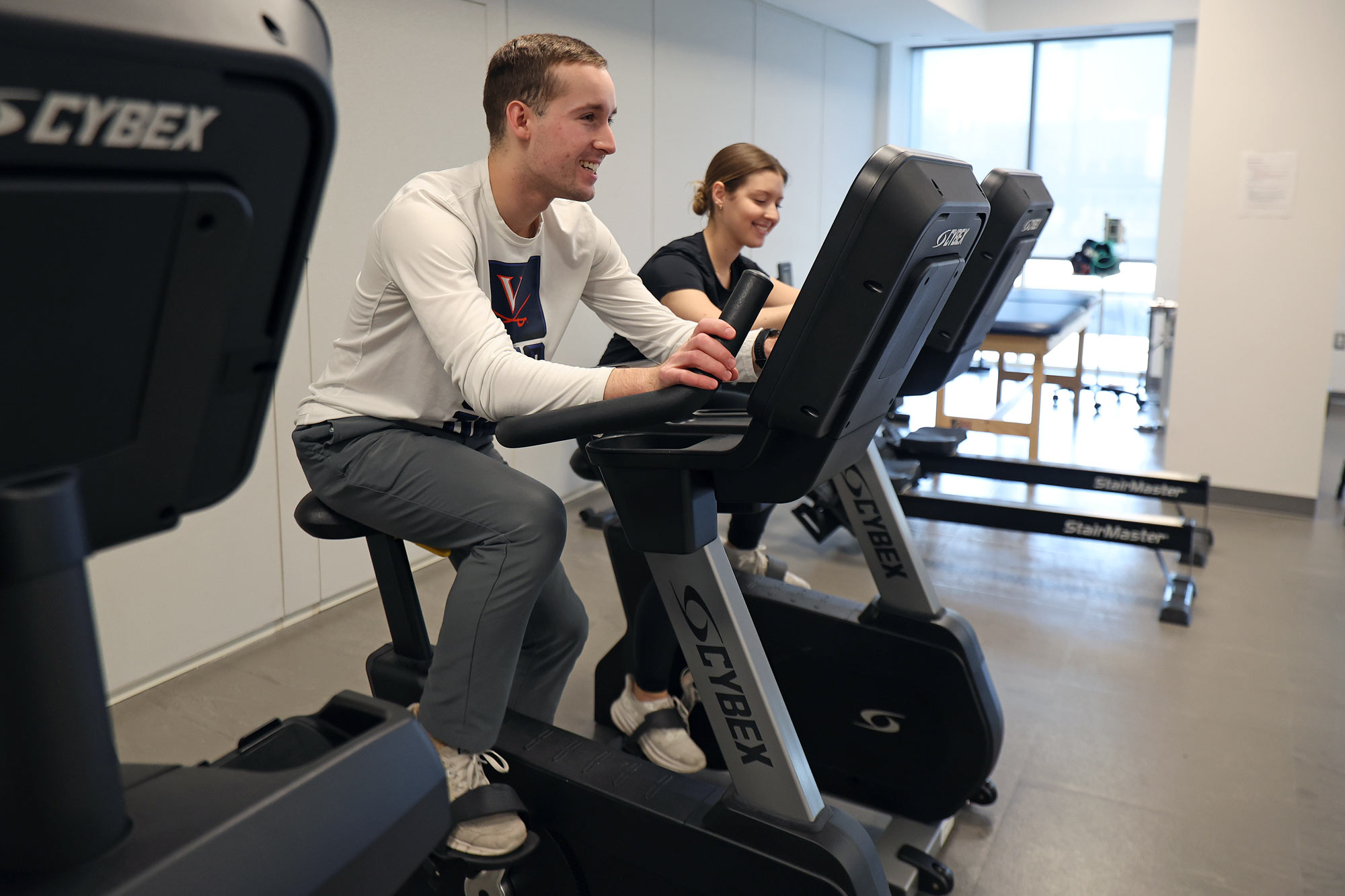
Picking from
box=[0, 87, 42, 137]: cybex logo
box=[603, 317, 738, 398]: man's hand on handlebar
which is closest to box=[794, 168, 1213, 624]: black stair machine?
box=[603, 317, 738, 398]: man's hand on handlebar

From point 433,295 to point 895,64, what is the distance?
719cm

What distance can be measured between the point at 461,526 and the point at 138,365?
1.13m

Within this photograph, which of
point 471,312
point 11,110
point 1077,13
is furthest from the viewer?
point 1077,13

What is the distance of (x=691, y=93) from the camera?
5.05 metres

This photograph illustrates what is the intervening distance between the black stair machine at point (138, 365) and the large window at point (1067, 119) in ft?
25.6

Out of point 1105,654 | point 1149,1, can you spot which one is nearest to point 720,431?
point 1105,654

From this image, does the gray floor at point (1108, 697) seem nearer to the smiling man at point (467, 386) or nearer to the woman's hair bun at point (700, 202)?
the smiling man at point (467, 386)

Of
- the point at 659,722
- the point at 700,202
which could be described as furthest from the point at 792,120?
the point at 659,722

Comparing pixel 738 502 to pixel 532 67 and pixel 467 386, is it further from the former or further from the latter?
pixel 532 67

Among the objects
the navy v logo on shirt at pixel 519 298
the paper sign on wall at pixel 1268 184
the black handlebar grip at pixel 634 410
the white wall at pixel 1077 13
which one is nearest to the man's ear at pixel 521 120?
the navy v logo on shirt at pixel 519 298

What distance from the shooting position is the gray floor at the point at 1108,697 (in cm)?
206

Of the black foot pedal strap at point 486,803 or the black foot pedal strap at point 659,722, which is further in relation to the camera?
the black foot pedal strap at point 659,722

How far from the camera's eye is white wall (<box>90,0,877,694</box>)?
2816 mm

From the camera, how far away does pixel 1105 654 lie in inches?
118
